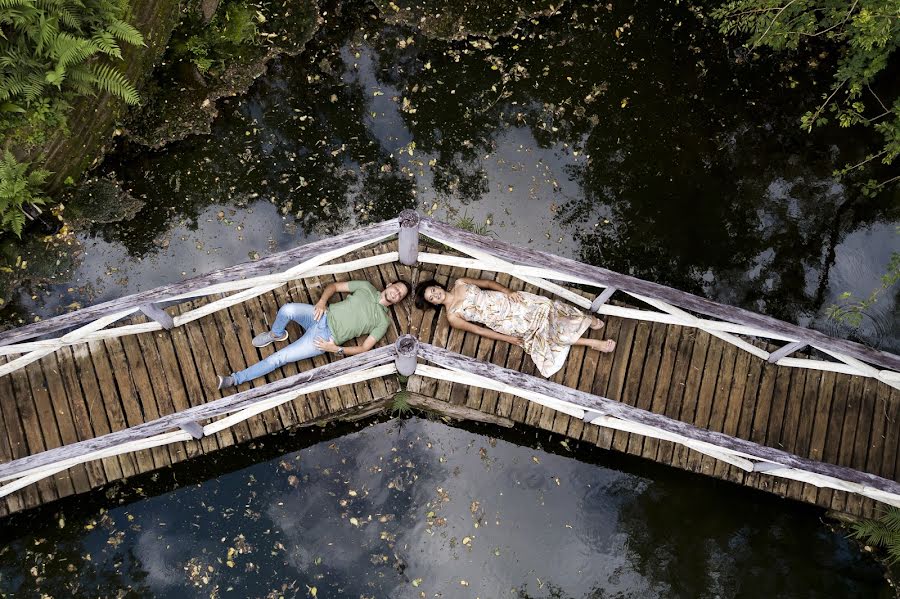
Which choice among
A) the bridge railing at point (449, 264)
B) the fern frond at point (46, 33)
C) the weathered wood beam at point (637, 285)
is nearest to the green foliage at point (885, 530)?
the bridge railing at point (449, 264)

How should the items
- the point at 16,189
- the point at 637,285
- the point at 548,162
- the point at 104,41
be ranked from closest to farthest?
the point at 637,285 → the point at 104,41 → the point at 16,189 → the point at 548,162

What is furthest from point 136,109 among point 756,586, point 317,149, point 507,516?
point 756,586

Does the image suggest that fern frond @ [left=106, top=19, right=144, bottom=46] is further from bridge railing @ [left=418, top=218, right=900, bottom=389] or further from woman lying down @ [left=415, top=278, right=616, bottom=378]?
woman lying down @ [left=415, top=278, right=616, bottom=378]

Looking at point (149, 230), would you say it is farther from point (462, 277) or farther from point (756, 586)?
point (756, 586)

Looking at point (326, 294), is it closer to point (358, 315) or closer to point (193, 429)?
point (358, 315)

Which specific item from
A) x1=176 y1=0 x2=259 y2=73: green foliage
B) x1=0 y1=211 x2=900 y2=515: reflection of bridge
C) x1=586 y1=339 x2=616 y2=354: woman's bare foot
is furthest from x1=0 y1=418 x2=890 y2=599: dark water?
x1=176 y1=0 x2=259 y2=73: green foliage

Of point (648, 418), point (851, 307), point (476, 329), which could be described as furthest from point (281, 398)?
point (851, 307)

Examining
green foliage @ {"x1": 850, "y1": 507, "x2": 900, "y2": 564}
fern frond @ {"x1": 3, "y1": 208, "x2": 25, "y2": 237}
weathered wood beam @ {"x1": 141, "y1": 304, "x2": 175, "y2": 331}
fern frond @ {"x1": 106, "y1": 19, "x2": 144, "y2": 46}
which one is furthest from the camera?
fern frond @ {"x1": 3, "y1": 208, "x2": 25, "y2": 237}
